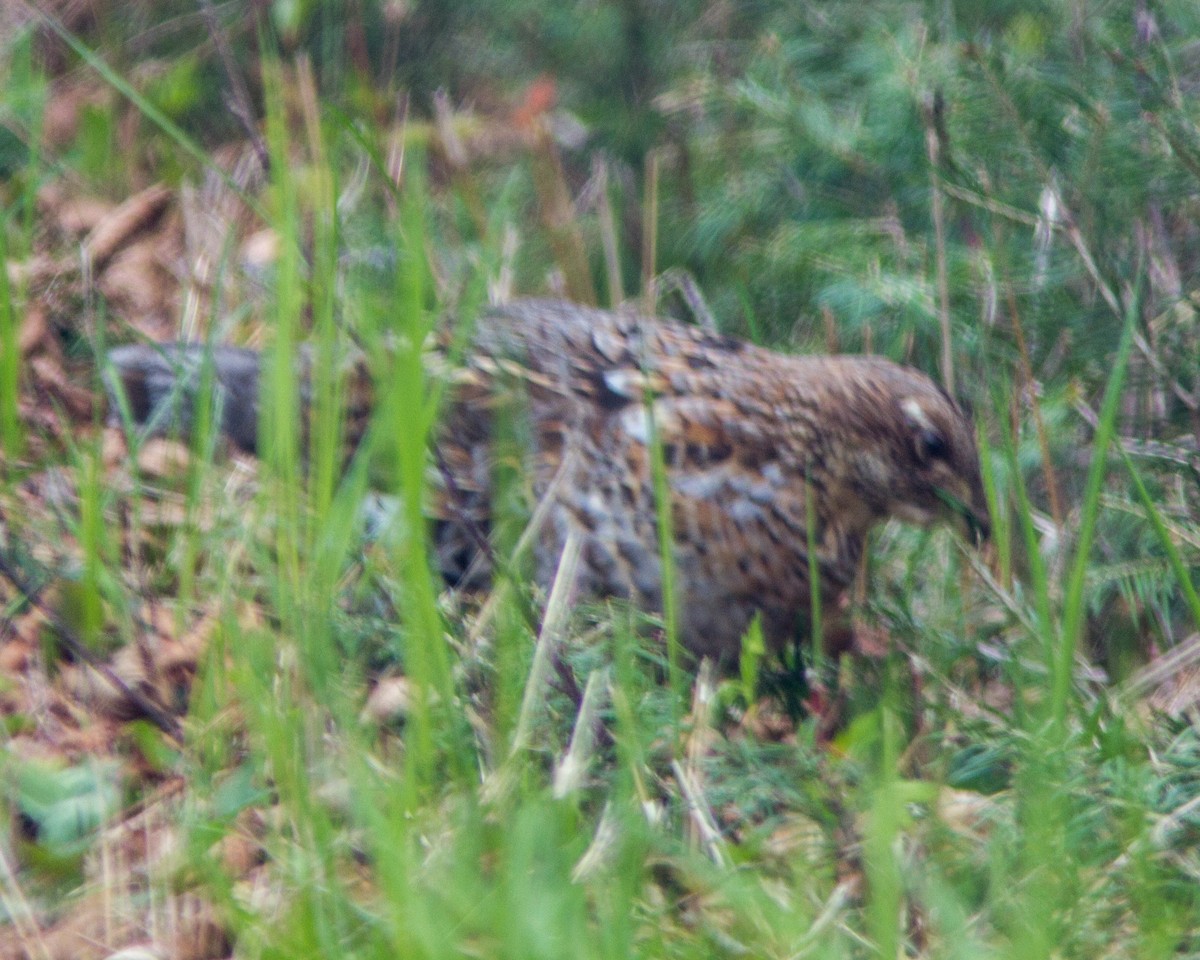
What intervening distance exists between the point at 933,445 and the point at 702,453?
48 centimetres

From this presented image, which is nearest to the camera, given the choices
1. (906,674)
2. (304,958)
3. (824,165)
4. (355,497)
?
(304,958)

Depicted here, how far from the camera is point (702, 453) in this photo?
3.53 metres

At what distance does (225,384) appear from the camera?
12.4ft

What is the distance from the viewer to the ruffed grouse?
11.1 feet

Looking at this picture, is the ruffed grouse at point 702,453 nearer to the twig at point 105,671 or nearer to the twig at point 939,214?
the twig at point 939,214

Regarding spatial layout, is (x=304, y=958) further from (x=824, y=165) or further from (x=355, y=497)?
(x=824, y=165)

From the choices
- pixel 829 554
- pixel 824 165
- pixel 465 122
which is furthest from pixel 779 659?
pixel 465 122

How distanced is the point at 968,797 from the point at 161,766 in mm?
1323

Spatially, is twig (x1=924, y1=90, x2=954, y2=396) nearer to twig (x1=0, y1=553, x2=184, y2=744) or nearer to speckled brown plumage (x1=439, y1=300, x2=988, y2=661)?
speckled brown plumage (x1=439, y1=300, x2=988, y2=661)

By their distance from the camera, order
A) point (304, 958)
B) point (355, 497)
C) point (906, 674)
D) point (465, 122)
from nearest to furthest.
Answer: point (304, 958) → point (355, 497) → point (906, 674) → point (465, 122)

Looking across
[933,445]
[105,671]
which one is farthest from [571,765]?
[933,445]

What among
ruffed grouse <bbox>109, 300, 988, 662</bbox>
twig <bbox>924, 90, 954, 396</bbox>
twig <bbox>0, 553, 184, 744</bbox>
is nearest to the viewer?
twig <bbox>0, 553, 184, 744</bbox>

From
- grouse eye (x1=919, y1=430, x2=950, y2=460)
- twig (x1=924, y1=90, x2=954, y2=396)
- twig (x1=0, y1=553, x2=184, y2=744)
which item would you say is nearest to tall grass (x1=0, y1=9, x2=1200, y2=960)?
twig (x1=0, y1=553, x2=184, y2=744)

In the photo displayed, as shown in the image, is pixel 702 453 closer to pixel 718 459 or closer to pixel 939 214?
pixel 718 459
